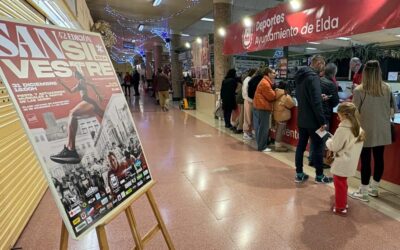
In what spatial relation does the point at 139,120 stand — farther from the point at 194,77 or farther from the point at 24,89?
the point at 24,89

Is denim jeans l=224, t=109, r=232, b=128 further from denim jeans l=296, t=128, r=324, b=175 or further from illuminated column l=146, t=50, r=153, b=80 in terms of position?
illuminated column l=146, t=50, r=153, b=80

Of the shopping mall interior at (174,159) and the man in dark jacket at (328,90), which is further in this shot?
the man in dark jacket at (328,90)

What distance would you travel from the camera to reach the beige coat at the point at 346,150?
2.63m

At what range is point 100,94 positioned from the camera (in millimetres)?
1634

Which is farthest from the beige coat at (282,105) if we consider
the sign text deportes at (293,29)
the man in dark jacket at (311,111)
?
the man in dark jacket at (311,111)

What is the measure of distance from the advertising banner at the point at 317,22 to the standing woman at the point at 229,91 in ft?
2.15

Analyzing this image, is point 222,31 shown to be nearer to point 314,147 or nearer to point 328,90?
point 328,90

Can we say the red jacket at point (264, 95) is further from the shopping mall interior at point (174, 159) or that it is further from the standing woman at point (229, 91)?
the standing woman at point (229, 91)

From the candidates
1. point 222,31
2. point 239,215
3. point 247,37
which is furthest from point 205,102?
point 239,215

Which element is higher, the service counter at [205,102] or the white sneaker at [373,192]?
the white sneaker at [373,192]

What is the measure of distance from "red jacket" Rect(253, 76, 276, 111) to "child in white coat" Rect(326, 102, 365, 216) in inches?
74.1

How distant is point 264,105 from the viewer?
182 inches

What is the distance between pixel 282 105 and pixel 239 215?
2.43 meters

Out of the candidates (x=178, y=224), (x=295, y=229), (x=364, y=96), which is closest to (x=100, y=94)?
(x=178, y=224)
